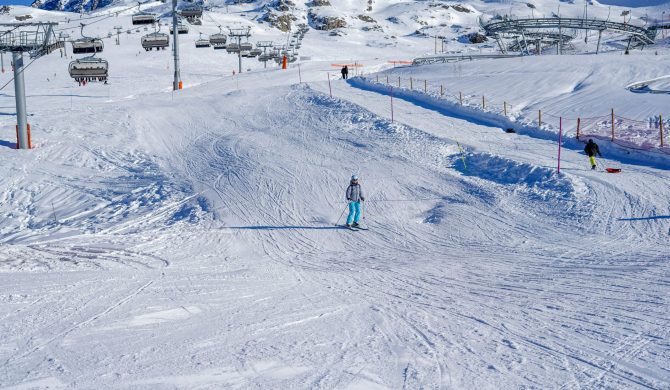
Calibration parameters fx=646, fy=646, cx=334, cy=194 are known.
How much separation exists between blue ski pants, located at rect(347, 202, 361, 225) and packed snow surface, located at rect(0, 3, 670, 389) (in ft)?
1.00

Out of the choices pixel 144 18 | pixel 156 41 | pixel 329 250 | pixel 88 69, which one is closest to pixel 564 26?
pixel 156 41

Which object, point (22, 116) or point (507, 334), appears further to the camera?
point (22, 116)

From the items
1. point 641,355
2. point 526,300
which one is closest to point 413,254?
point 526,300

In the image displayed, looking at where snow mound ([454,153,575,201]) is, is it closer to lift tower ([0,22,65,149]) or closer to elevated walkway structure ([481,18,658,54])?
lift tower ([0,22,65,149])

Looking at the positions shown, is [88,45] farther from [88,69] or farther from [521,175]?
[521,175]

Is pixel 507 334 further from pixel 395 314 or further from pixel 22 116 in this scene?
pixel 22 116

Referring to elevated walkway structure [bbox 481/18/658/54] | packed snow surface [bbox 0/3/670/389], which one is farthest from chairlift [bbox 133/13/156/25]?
elevated walkway structure [bbox 481/18/658/54]

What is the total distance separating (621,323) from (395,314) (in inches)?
99.2

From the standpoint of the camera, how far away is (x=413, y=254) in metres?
12.0

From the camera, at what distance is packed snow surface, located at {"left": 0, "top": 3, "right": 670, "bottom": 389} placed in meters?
6.21

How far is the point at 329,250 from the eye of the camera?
1277 cm

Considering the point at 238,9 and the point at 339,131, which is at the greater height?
the point at 238,9

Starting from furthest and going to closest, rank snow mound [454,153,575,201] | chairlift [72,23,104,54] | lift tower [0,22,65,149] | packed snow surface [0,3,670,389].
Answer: chairlift [72,23,104,54] → lift tower [0,22,65,149] → snow mound [454,153,575,201] → packed snow surface [0,3,670,389]

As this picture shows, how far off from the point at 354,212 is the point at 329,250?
181cm
